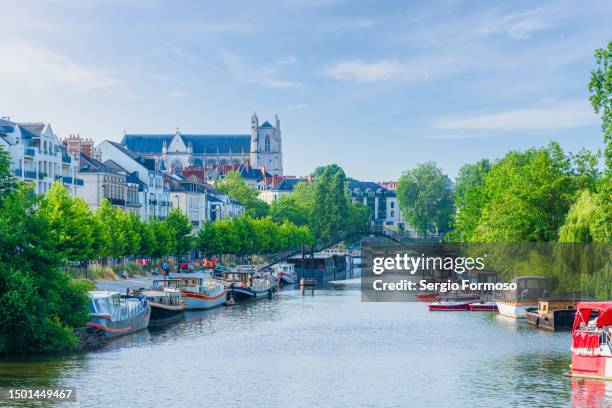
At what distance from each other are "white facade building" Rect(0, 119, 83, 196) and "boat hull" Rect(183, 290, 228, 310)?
21.0m

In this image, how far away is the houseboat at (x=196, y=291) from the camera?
8788 cm

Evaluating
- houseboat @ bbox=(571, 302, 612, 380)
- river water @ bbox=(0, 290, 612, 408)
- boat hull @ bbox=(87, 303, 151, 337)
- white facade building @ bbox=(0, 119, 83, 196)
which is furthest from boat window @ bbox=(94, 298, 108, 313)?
white facade building @ bbox=(0, 119, 83, 196)

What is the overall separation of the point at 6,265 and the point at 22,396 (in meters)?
11.7

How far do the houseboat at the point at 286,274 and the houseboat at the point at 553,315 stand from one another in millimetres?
64615

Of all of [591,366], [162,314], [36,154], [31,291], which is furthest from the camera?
[36,154]

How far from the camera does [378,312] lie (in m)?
89.4

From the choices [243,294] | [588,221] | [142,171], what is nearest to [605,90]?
[588,221]

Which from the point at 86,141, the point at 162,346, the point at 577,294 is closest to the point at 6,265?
the point at 162,346

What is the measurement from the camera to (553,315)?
228 ft

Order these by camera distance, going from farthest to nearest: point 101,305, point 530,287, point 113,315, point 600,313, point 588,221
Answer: point 530,287, point 588,221, point 113,315, point 101,305, point 600,313

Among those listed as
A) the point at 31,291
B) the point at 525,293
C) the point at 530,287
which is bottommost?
the point at 525,293

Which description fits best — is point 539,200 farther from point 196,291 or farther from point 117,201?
point 117,201

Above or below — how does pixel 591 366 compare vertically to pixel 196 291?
below

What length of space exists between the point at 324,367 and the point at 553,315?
2175 centimetres
